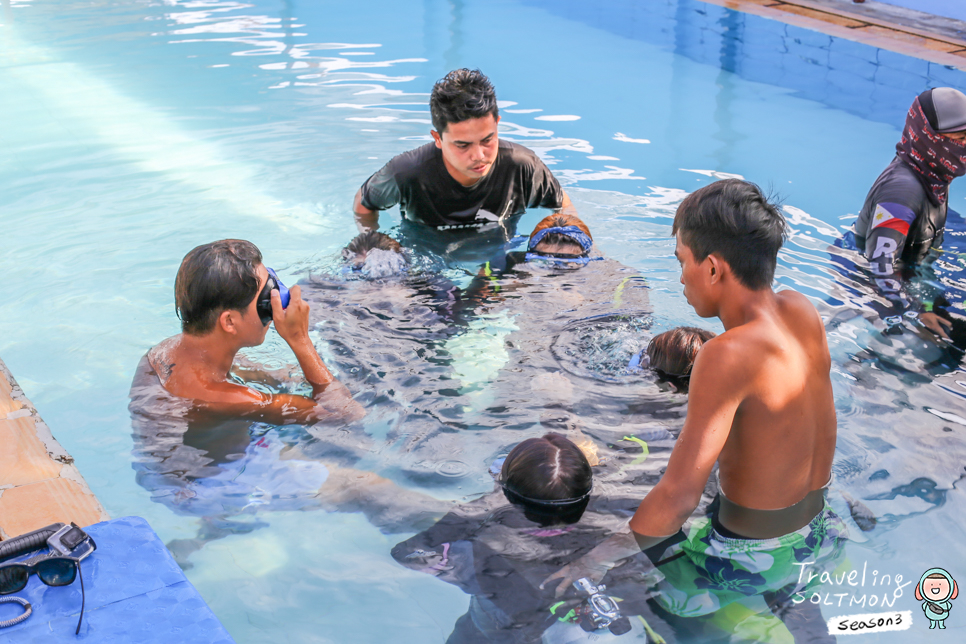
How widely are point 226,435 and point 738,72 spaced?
8.25 meters

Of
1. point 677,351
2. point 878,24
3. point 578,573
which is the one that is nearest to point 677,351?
point 677,351

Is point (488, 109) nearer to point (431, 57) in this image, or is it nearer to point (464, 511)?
point (464, 511)

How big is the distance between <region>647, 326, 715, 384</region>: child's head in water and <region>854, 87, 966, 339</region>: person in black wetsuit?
4.86ft

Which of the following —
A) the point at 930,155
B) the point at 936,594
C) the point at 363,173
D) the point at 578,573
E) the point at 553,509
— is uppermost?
the point at 930,155

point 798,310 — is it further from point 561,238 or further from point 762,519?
point 561,238

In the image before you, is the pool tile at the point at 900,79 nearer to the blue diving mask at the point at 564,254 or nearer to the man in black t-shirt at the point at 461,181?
the man in black t-shirt at the point at 461,181

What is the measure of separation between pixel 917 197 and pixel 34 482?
4.68m

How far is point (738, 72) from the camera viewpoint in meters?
9.52

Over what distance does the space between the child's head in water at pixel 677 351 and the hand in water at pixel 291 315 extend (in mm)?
1681

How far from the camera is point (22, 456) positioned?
2867mm

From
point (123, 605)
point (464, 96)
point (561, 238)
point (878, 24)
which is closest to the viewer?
point (123, 605)

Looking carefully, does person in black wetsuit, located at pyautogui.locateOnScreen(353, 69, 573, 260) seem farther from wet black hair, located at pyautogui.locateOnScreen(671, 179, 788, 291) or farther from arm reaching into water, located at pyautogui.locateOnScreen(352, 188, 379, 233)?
wet black hair, located at pyautogui.locateOnScreen(671, 179, 788, 291)

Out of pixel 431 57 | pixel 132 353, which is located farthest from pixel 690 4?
pixel 132 353

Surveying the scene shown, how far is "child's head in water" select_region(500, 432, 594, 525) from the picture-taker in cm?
291
